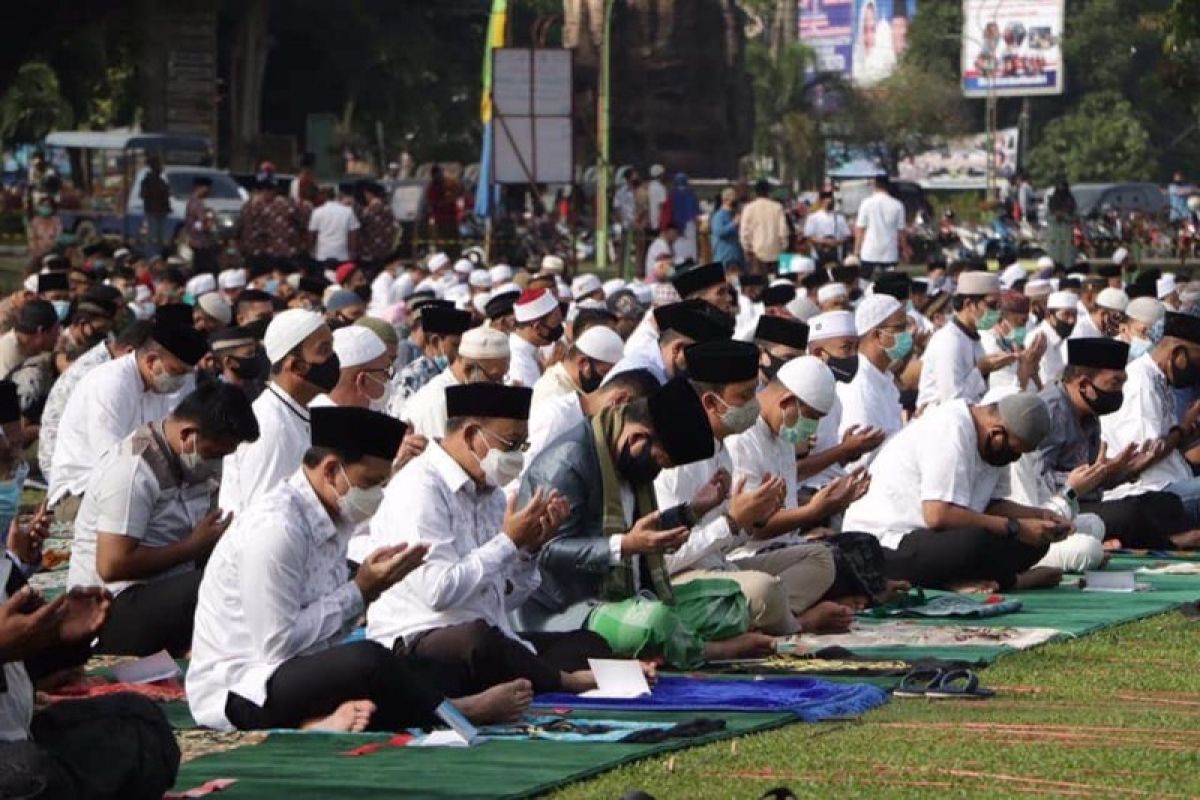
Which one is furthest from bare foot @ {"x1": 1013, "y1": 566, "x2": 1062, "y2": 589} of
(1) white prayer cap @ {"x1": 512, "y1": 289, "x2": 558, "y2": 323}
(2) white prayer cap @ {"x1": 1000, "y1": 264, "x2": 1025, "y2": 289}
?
(2) white prayer cap @ {"x1": 1000, "y1": 264, "x2": 1025, "y2": 289}

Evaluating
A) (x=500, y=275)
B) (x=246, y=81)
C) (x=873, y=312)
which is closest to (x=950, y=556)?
(x=873, y=312)

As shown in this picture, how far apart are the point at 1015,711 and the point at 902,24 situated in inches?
3834

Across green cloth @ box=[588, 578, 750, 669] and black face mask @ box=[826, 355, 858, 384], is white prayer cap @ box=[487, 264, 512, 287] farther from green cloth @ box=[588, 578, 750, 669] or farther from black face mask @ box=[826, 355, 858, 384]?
green cloth @ box=[588, 578, 750, 669]

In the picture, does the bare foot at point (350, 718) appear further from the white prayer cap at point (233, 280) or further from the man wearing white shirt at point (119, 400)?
the white prayer cap at point (233, 280)

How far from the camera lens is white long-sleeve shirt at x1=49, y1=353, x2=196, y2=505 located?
11.1 m

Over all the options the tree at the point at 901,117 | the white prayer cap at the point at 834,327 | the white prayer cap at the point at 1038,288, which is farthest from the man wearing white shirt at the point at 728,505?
the tree at the point at 901,117

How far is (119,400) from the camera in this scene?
1113 centimetres

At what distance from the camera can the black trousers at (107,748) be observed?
6.30 metres

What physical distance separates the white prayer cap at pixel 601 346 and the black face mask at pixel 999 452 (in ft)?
6.06

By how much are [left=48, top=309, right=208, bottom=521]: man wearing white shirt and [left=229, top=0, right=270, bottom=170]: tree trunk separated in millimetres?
34732

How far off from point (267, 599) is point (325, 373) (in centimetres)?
296

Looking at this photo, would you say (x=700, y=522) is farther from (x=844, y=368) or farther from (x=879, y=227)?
(x=879, y=227)

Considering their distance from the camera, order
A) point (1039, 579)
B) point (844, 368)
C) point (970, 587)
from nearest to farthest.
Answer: point (970, 587) < point (1039, 579) < point (844, 368)

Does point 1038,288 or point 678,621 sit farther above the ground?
point 1038,288
